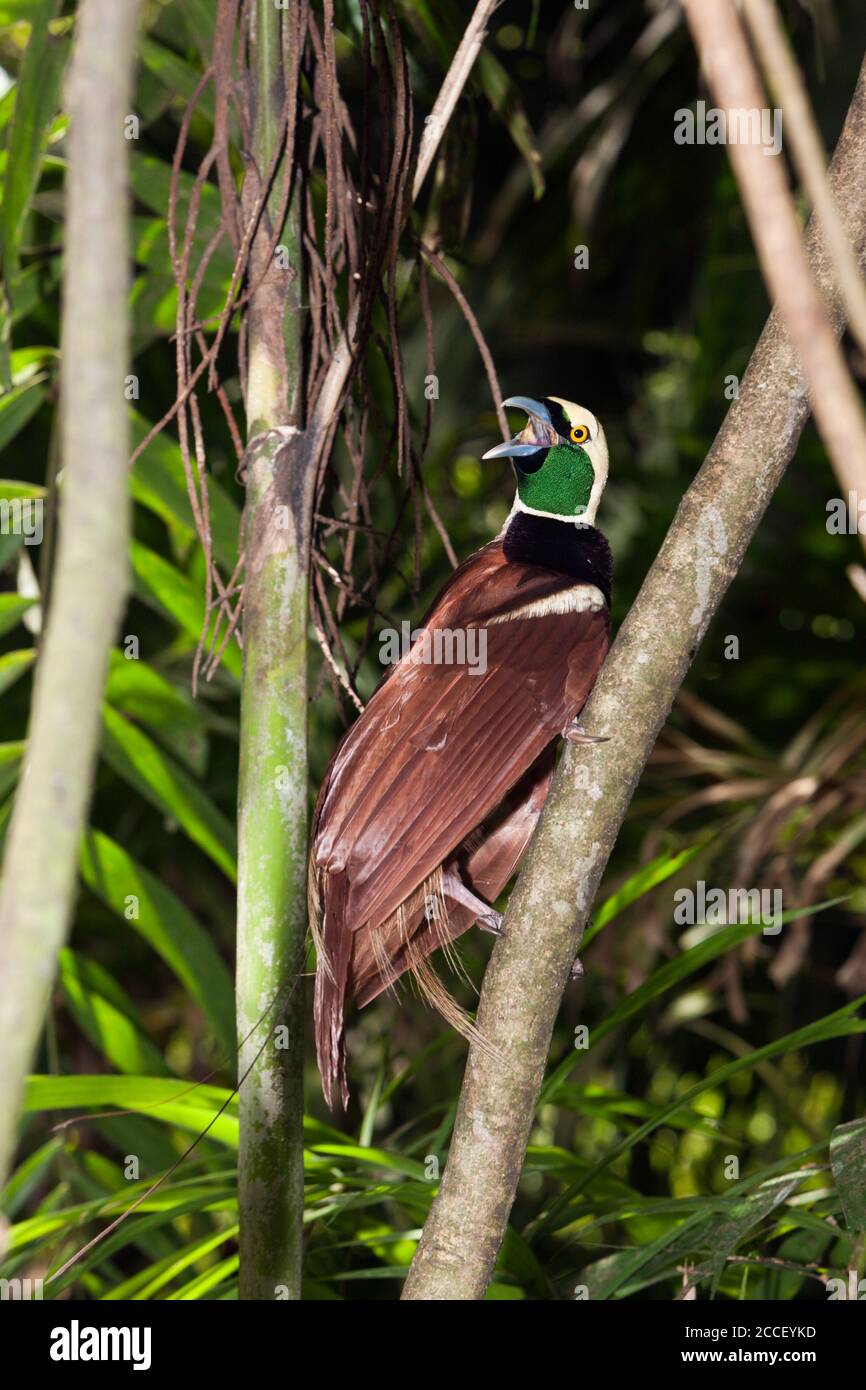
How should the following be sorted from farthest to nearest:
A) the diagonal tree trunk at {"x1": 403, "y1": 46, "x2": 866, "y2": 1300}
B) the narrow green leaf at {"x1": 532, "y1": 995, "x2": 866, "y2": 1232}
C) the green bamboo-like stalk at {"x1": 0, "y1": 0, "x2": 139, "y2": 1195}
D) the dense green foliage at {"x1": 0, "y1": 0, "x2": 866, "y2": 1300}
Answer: the dense green foliage at {"x1": 0, "y1": 0, "x2": 866, "y2": 1300}, the narrow green leaf at {"x1": 532, "y1": 995, "x2": 866, "y2": 1232}, the diagonal tree trunk at {"x1": 403, "y1": 46, "x2": 866, "y2": 1300}, the green bamboo-like stalk at {"x1": 0, "y1": 0, "x2": 139, "y2": 1195}

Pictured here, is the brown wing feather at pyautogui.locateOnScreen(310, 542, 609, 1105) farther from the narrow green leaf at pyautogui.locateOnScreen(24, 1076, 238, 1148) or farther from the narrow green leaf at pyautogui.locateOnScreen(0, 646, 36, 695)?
the narrow green leaf at pyautogui.locateOnScreen(0, 646, 36, 695)

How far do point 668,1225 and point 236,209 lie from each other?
1.36 m

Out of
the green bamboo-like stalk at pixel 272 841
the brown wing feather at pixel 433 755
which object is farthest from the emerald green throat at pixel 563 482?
the green bamboo-like stalk at pixel 272 841

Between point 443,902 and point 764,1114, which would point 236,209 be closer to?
point 443,902

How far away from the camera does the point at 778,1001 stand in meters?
3.22

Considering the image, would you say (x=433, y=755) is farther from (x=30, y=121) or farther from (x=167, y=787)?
(x=30, y=121)

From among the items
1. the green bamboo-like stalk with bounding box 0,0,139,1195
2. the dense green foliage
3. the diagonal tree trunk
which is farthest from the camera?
the dense green foliage

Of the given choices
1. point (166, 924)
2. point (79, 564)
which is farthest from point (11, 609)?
point (79, 564)

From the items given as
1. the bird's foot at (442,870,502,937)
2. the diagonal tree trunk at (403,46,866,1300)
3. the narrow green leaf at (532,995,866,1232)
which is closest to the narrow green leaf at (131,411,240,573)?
the bird's foot at (442,870,502,937)

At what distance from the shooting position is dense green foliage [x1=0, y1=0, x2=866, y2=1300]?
1.46 meters

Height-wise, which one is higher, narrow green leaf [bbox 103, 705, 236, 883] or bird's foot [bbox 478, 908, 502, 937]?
narrow green leaf [bbox 103, 705, 236, 883]

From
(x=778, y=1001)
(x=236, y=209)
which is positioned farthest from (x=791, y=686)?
(x=236, y=209)

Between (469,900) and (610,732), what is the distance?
578 millimetres

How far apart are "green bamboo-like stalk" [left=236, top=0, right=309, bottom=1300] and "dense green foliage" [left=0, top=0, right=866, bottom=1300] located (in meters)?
0.19
